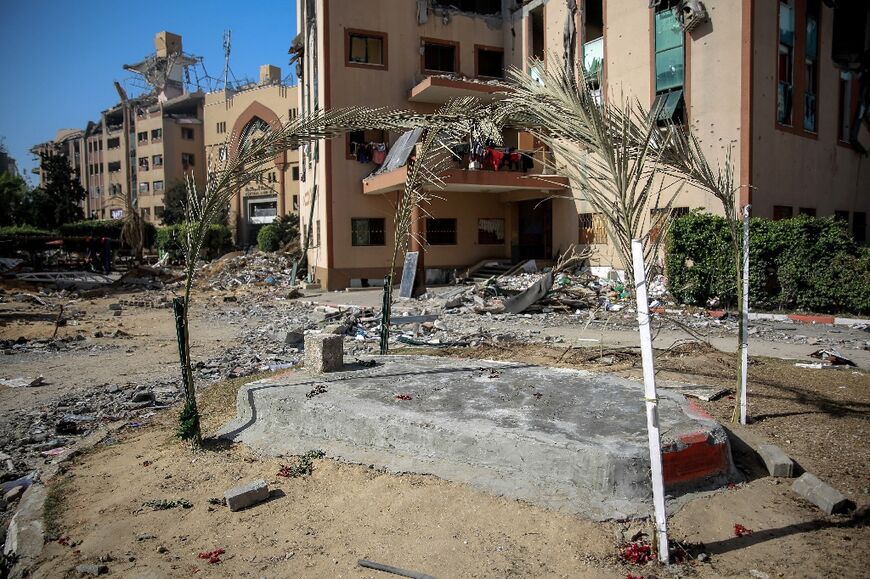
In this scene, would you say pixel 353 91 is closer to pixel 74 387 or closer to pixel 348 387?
pixel 74 387

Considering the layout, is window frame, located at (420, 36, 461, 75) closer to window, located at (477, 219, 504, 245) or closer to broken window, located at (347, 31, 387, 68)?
broken window, located at (347, 31, 387, 68)

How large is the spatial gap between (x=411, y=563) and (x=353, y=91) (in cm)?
2021

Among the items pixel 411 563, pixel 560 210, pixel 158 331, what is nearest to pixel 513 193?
pixel 560 210

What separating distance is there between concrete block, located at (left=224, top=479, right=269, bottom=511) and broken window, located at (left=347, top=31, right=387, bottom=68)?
19645mm

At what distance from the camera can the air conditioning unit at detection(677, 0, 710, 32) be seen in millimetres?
15383

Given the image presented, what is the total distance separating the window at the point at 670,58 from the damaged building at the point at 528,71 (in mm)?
38

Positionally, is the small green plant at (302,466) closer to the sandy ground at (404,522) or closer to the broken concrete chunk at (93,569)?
the sandy ground at (404,522)

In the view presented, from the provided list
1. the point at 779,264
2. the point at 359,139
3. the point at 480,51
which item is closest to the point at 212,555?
the point at 779,264

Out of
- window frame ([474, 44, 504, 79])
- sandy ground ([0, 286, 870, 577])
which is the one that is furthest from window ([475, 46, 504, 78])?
sandy ground ([0, 286, 870, 577])

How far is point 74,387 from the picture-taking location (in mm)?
7824

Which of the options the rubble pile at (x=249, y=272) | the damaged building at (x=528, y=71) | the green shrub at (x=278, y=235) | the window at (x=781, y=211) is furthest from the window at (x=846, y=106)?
the green shrub at (x=278, y=235)

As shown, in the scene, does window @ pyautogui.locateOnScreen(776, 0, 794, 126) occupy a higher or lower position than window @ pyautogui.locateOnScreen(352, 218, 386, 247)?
higher

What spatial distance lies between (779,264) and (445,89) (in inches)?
496

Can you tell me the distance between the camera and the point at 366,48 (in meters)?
21.5
